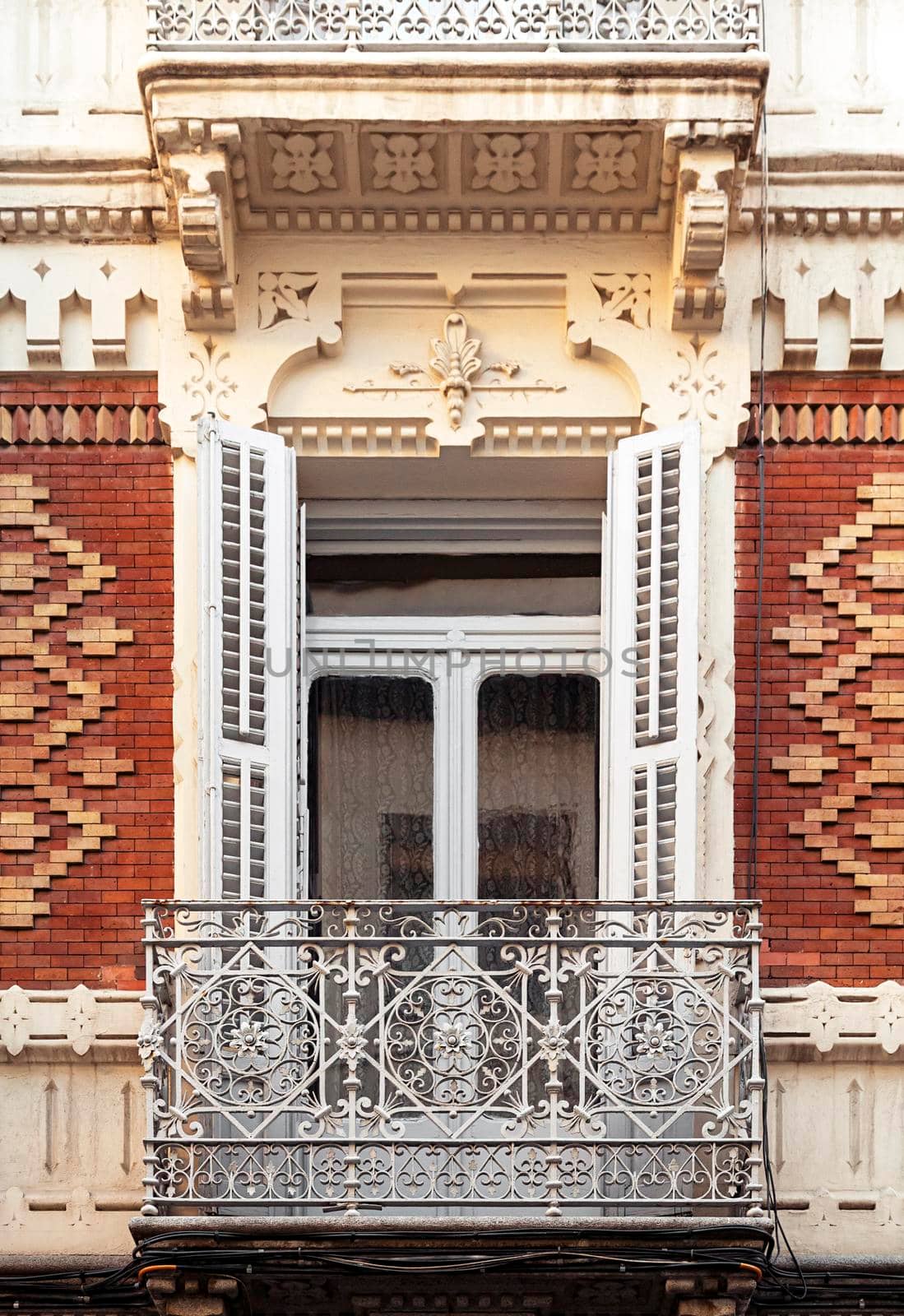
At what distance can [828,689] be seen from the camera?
1091cm

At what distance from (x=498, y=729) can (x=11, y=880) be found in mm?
2213

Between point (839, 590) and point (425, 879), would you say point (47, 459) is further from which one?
point (839, 590)

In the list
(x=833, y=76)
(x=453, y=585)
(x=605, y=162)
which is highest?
(x=833, y=76)

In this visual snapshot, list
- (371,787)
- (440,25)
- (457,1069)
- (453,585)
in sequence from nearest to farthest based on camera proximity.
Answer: (457,1069) → (440,25) → (371,787) → (453,585)

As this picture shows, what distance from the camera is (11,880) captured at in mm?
10758

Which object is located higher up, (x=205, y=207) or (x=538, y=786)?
(x=205, y=207)

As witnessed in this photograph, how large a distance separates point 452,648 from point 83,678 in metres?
1.63

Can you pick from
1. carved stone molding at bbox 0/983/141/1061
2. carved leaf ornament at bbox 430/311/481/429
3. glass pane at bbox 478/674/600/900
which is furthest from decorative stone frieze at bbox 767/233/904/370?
carved stone molding at bbox 0/983/141/1061

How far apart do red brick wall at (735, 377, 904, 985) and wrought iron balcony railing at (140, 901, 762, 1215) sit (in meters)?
0.72

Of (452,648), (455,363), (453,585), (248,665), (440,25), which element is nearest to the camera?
(248,665)

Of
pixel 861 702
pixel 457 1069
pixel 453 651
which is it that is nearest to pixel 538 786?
pixel 453 651

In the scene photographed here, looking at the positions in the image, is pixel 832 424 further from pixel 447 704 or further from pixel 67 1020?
pixel 67 1020

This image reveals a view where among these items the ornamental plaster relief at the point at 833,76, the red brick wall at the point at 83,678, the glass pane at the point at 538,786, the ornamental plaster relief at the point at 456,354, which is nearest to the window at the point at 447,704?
the glass pane at the point at 538,786

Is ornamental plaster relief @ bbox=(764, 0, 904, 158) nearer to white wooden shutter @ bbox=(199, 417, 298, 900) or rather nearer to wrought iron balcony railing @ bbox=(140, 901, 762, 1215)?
white wooden shutter @ bbox=(199, 417, 298, 900)
